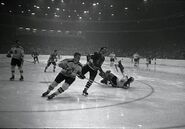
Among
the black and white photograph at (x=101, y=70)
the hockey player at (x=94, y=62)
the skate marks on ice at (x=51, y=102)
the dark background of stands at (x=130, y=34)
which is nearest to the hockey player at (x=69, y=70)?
the black and white photograph at (x=101, y=70)

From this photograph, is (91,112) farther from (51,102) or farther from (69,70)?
(69,70)

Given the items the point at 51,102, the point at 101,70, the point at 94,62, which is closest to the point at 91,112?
the point at 51,102

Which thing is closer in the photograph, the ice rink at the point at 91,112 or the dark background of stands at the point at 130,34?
the ice rink at the point at 91,112

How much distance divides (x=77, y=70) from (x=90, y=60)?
146 centimetres

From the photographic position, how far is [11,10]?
1812 inches

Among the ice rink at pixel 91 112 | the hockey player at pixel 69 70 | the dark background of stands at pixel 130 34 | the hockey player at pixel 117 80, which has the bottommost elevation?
the ice rink at pixel 91 112

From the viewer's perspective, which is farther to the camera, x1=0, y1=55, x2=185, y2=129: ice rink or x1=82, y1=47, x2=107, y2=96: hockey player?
x1=82, y1=47, x2=107, y2=96: hockey player

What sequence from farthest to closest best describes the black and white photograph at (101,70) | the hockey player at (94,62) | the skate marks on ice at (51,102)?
1. the hockey player at (94,62)
2. the skate marks on ice at (51,102)
3. the black and white photograph at (101,70)

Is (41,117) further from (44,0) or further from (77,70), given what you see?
(44,0)

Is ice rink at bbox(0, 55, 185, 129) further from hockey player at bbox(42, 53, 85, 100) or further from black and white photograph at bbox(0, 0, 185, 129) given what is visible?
hockey player at bbox(42, 53, 85, 100)

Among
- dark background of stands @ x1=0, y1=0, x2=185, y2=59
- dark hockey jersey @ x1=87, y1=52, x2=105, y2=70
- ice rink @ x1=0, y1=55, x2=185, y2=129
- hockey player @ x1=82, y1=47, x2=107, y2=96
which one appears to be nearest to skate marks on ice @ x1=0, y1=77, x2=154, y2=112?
ice rink @ x1=0, y1=55, x2=185, y2=129

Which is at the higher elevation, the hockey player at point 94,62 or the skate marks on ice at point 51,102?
the hockey player at point 94,62

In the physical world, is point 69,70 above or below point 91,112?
above

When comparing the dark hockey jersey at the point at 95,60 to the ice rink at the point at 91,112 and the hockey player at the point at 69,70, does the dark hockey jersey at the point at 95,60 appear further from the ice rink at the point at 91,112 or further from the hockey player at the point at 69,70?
the hockey player at the point at 69,70
